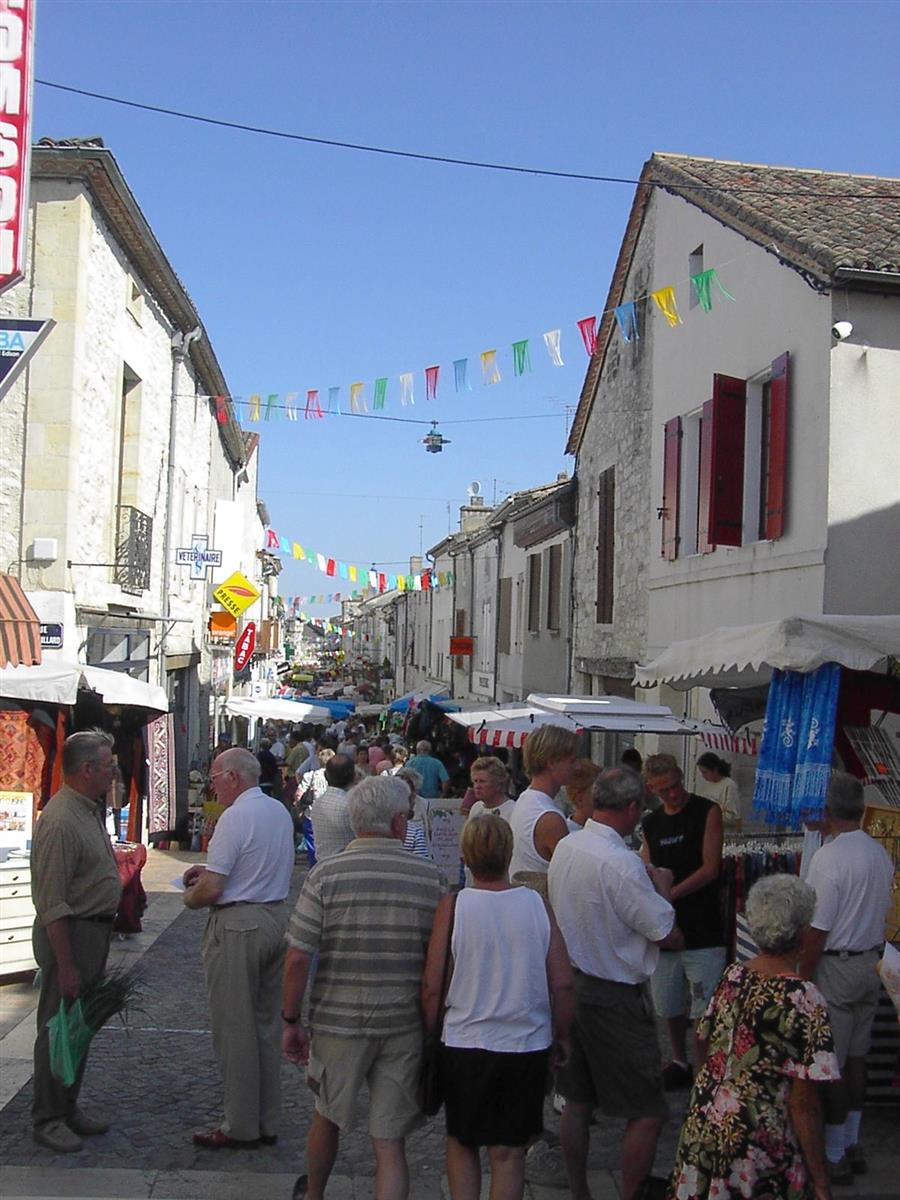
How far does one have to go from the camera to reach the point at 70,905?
523 centimetres

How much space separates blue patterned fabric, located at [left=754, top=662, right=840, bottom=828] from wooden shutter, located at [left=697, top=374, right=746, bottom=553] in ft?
18.5

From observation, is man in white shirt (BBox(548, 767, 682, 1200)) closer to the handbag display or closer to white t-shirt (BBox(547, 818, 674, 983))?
white t-shirt (BBox(547, 818, 674, 983))

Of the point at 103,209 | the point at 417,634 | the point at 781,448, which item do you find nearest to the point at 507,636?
the point at 103,209

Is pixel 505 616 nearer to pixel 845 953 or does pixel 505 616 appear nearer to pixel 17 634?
pixel 17 634

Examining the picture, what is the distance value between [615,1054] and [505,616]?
23.1 meters

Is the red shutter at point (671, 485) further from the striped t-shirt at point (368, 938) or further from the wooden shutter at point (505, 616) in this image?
the wooden shutter at point (505, 616)

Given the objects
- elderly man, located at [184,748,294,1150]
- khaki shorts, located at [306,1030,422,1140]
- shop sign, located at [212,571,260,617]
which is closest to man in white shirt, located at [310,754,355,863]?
elderly man, located at [184,748,294,1150]

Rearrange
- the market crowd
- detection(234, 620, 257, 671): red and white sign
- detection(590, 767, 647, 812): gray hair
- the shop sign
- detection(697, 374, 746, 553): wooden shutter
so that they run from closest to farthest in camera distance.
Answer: the market crowd, detection(590, 767, 647, 812): gray hair, detection(697, 374, 746, 553): wooden shutter, the shop sign, detection(234, 620, 257, 671): red and white sign

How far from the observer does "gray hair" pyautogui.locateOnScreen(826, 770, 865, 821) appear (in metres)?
5.28

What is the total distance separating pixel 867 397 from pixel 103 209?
8.81m

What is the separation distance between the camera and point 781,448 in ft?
35.7

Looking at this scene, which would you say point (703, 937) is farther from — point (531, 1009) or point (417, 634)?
point (417, 634)

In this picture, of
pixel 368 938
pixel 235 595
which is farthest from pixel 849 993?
pixel 235 595

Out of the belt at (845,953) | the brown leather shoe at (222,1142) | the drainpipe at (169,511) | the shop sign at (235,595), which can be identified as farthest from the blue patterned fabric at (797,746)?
the shop sign at (235,595)
